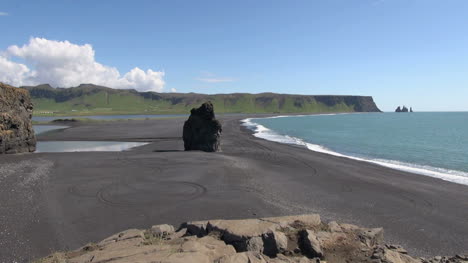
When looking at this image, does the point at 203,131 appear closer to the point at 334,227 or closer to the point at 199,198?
the point at 199,198

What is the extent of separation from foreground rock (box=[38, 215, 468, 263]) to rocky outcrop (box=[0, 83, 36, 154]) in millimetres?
34057

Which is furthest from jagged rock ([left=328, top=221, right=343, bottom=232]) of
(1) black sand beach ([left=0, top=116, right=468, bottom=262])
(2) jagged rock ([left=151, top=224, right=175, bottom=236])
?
(2) jagged rock ([left=151, top=224, right=175, bottom=236])

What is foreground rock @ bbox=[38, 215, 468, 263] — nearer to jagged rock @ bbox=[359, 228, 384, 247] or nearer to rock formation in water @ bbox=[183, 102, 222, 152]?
jagged rock @ bbox=[359, 228, 384, 247]

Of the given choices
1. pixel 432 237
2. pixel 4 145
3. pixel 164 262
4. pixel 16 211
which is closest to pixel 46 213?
pixel 16 211

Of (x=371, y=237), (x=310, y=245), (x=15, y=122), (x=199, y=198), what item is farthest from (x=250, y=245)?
(x=15, y=122)

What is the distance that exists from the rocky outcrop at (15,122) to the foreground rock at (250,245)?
3406 centimetres

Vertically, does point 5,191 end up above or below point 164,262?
below

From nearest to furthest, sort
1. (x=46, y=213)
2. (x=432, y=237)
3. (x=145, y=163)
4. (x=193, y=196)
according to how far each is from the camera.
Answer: (x=432, y=237) < (x=46, y=213) < (x=193, y=196) < (x=145, y=163)

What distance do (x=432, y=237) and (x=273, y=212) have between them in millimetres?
8120

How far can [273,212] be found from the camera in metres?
16.3

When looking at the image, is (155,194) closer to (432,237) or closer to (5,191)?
(5,191)

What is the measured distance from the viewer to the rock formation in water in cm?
3912

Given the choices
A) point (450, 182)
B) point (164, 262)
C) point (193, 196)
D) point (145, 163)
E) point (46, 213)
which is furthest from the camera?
point (145, 163)

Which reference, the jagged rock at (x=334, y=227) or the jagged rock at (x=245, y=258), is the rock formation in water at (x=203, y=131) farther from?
the jagged rock at (x=245, y=258)
